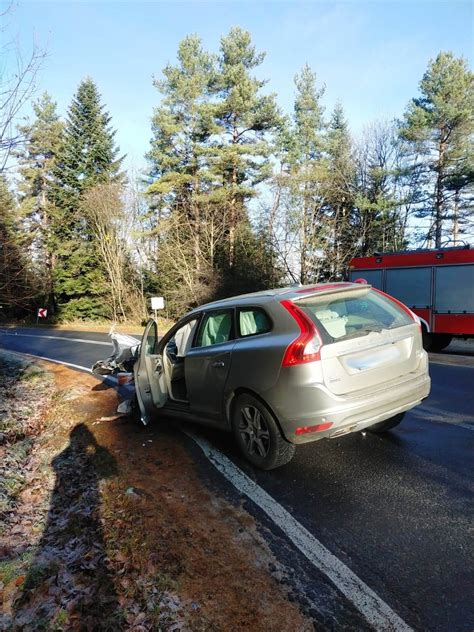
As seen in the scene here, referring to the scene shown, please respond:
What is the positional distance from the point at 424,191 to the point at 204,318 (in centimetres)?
2945

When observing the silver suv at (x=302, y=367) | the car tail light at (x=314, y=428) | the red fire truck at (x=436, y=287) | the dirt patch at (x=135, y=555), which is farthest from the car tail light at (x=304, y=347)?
the red fire truck at (x=436, y=287)

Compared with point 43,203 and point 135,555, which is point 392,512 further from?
point 43,203

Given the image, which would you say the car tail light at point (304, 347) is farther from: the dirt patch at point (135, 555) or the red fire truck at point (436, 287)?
the red fire truck at point (436, 287)

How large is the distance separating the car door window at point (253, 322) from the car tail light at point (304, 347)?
40 centimetres

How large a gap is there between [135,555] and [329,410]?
72.6 inches

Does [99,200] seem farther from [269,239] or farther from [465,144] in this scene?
[465,144]

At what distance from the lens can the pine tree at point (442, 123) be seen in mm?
27469

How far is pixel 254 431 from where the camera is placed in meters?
4.31

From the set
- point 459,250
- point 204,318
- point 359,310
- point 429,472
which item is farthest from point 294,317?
point 459,250

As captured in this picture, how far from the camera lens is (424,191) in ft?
99.0

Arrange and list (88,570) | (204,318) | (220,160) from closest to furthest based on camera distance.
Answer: (88,570)
(204,318)
(220,160)

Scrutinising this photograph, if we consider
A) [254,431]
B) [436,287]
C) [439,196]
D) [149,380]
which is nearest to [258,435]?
[254,431]

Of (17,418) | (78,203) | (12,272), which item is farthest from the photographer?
(78,203)

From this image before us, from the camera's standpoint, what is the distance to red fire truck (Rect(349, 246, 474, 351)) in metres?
12.0
